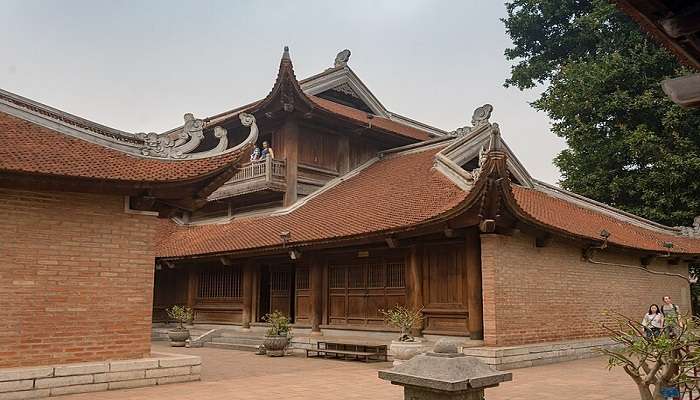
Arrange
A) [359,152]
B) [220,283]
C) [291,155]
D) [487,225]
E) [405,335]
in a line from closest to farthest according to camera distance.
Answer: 1. [487,225]
2. [405,335]
3. [291,155]
4. [220,283]
5. [359,152]

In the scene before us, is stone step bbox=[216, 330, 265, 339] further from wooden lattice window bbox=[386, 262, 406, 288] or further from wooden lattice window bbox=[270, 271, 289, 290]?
wooden lattice window bbox=[386, 262, 406, 288]

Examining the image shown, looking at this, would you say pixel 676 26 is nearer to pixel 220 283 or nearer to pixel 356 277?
pixel 356 277

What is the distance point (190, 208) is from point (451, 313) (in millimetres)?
5400

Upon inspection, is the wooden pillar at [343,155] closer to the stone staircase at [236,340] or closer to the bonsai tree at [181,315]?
the stone staircase at [236,340]

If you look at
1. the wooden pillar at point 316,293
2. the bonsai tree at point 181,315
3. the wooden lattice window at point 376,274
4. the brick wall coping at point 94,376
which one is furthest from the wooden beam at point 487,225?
the bonsai tree at point 181,315

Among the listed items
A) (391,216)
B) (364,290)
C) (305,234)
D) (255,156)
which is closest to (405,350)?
(391,216)

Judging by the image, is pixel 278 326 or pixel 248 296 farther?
pixel 248 296

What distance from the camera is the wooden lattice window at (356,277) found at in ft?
46.3

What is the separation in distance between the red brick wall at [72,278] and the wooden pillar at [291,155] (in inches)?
303

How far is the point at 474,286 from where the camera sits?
11.6 meters

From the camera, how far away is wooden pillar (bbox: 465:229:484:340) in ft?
37.6

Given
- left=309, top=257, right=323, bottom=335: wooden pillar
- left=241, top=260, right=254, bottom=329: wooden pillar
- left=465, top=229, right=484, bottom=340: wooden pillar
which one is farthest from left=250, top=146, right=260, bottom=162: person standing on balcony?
left=465, top=229, right=484, bottom=340: wooden pillar

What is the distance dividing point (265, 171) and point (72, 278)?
8610 mm

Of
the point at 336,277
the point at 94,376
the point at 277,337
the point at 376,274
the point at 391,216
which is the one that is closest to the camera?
the point at 94,376
